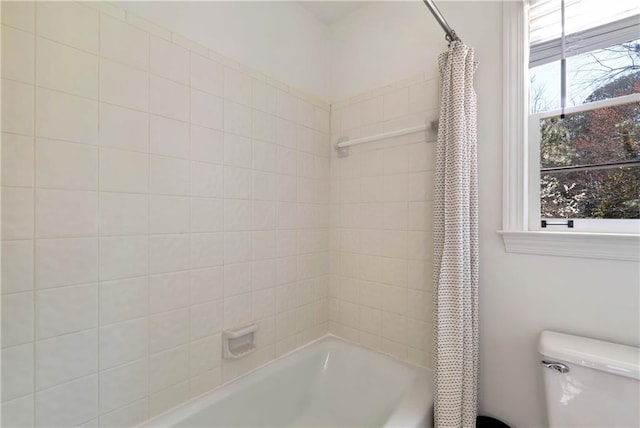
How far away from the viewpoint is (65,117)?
35.5 inches

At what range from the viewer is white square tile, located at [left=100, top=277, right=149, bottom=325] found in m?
0.98

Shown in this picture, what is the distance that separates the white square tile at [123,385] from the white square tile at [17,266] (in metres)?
0.39

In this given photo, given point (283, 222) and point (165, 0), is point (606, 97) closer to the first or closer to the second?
point (283, 222)

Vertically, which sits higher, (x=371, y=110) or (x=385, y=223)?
(x=371, y=110)

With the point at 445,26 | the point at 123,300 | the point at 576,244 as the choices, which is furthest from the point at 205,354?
the point at 445,26

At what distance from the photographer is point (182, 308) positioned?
1.17 meters

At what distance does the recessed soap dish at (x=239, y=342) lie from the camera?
1.30m

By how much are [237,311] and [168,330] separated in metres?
0.30

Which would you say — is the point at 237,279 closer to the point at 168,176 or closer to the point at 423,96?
the point at 168,176

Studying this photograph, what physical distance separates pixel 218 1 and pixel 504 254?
168cm

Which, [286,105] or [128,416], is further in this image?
[286,105]

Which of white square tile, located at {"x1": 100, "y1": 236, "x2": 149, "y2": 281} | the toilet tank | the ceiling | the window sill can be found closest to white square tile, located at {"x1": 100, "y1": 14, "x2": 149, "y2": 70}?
white square tile, located at {"x1": 100, "y1": 236, "x2": 149, "y2": 281}

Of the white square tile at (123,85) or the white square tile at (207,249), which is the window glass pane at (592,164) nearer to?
the white square tile at (207,249)

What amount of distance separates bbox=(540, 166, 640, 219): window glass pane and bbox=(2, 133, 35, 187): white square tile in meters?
1.83
